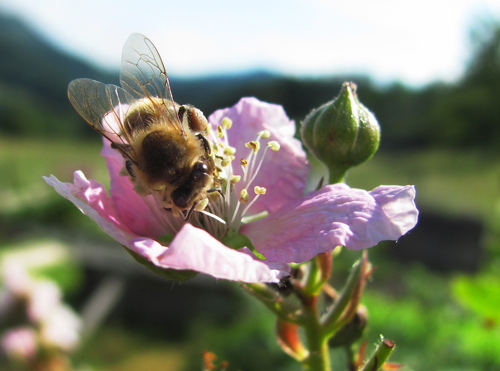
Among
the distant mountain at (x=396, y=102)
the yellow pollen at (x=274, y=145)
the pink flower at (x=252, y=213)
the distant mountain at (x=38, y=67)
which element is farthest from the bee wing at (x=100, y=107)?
the distant mountain at (x=38, y=67)

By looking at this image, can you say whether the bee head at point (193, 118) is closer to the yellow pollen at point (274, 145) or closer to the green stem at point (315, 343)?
the yellow pollen at point (274, 145)

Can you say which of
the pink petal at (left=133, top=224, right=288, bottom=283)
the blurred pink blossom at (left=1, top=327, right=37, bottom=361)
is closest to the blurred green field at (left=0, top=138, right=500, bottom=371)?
the pink petal at (left=133, top=224, right=288, bottom=283)

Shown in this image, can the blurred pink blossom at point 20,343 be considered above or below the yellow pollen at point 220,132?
below

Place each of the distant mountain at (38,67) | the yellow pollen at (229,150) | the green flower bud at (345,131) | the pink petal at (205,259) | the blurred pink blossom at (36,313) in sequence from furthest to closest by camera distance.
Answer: the distant mountain at (38,67) < the blurred pink blossom at (36,313) < the yellow pollen at (229,150) < the green flower bud at (345,131) < the pink petal at (205,259)

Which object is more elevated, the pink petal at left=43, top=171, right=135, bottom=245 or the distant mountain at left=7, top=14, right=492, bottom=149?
the pink petal at left=43, top=171, right=135, bottom=245

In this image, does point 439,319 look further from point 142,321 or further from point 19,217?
point 19,217

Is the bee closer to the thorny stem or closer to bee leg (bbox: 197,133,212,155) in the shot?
bee leg (bbox: 197,133,212,155)
